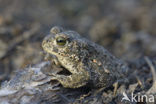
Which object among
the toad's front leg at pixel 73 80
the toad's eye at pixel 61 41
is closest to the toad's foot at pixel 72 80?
the toad's front leg at pixel 73 80

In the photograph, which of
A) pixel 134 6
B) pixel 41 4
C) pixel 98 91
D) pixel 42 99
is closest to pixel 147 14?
pixel 134 6

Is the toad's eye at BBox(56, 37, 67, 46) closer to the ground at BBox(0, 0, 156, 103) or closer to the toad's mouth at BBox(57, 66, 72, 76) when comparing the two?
the toad's mouth at BBox(57, 66, 72, 76)

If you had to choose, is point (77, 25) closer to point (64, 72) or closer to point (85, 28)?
point (85, 28)

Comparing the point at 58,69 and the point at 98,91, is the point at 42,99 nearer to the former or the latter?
the point at 58,69

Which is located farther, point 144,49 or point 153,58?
point 144,49

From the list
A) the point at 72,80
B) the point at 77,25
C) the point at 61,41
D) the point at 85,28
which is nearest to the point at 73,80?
the point at 72,80

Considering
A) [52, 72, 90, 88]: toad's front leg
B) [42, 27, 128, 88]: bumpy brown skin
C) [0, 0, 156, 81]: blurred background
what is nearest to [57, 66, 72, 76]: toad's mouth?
[42, 27, 128, 88]: bumpy brown skin
